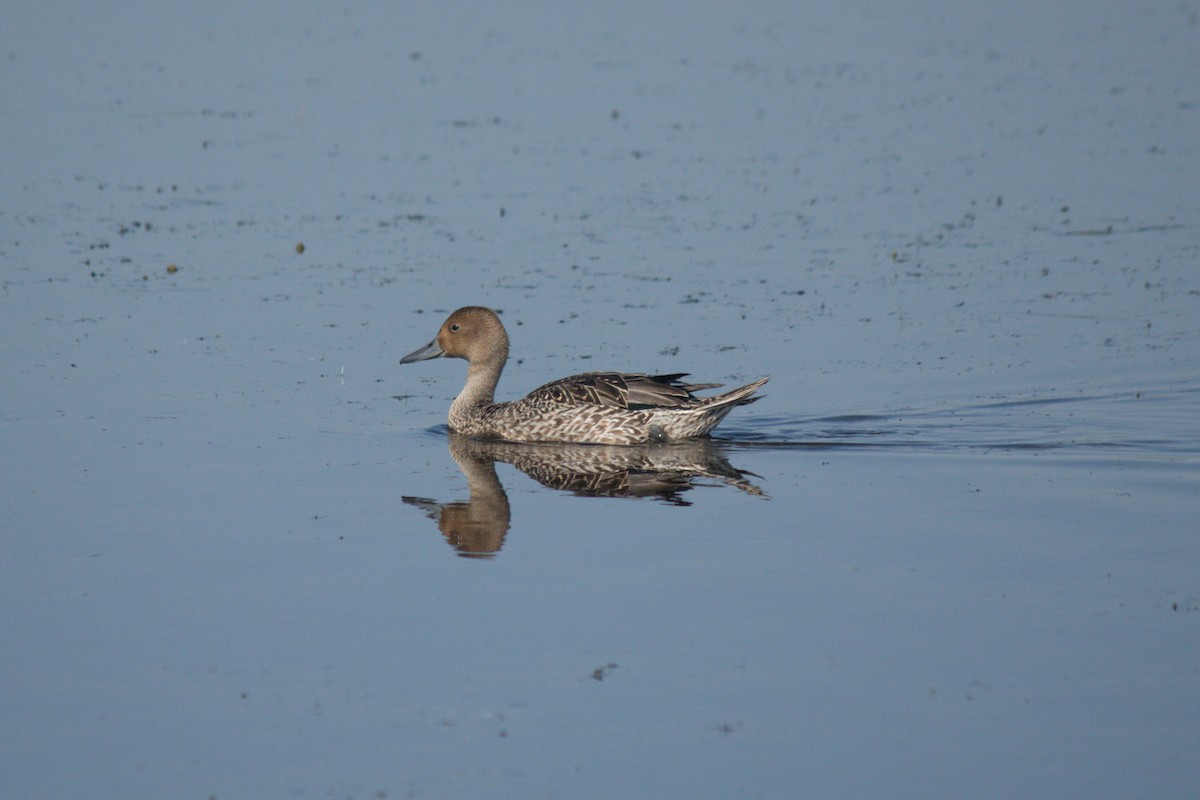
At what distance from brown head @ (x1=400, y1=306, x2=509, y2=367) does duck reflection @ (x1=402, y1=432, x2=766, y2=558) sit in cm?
89

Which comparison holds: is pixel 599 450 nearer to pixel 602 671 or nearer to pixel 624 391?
pixel 624 391

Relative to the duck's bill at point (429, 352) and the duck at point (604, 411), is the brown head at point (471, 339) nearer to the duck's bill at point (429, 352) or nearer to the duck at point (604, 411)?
the duck's bill at point (429, 352)

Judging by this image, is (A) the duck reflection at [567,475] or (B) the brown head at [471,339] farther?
(B) the brown head at [471,339]

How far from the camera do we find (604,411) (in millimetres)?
12336

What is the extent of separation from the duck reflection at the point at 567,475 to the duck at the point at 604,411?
90 millimetres

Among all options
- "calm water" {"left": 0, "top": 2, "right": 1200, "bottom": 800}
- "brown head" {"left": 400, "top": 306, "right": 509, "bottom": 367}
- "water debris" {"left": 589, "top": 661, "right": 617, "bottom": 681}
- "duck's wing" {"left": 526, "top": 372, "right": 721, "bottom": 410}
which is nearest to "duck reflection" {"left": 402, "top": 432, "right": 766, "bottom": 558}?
"calm water" {"left": 0, "top": 2, "right": 1200, "bottom": 800}

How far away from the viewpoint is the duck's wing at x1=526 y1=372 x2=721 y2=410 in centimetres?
1211

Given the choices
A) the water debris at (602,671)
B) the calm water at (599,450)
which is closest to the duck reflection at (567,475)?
the calm water at (599,450)

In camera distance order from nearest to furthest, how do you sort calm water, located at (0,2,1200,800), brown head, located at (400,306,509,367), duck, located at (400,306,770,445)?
calm water, located at (0,2,1200,800)
duck, located at (400,306,770,445)
brown head, located at (400,306,509,367)

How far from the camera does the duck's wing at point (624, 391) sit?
1211 cm

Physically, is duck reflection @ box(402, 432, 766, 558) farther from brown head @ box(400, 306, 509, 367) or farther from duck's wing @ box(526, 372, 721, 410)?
brown head @ box(400, 306, 509, 367)

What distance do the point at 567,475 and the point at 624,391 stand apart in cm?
99

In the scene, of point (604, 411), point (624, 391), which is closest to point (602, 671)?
point (624, 391)

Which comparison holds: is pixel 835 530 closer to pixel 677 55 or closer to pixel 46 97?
pixel 46 97
